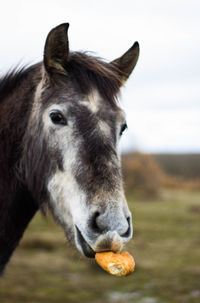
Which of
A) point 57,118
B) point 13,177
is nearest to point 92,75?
point 57,118

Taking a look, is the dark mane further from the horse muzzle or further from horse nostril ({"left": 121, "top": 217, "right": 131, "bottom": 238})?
the horse muzzle

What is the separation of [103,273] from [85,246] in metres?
10.1

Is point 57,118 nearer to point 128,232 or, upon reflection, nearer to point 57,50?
point 57,50

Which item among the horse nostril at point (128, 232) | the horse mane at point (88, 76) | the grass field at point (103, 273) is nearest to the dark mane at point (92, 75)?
the horse mane at point (88, 76)

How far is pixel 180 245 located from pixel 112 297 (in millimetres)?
8066

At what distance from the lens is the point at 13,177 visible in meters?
3.95

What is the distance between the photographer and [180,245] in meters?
17.9

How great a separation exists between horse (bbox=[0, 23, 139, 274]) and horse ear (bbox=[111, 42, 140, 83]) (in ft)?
0.20

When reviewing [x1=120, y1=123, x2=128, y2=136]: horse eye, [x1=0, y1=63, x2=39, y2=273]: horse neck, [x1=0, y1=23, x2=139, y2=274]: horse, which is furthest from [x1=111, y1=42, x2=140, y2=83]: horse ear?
[x1=0, y1=63, x2=39, y2=273]: horse neck

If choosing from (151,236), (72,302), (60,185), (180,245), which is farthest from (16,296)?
(151,236)

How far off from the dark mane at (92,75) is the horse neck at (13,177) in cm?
45

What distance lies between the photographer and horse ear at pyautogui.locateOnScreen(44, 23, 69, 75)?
3660 millimetres

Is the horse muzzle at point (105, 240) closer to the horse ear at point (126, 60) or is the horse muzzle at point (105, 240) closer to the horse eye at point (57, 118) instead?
the horse eye at point (57, 118)

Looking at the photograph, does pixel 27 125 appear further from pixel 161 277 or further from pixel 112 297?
pixel 161 277
